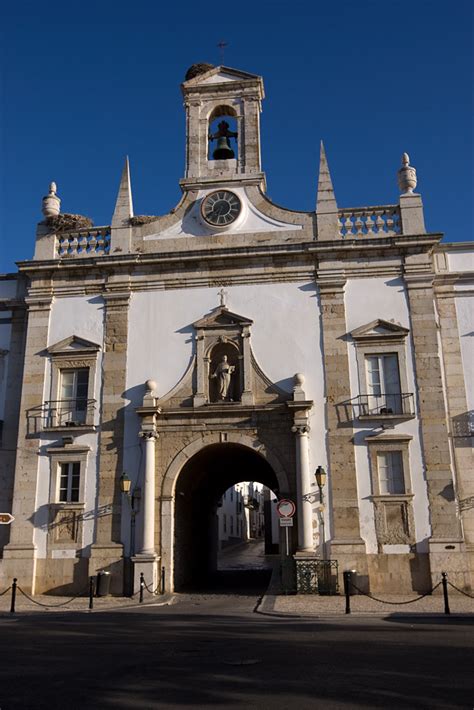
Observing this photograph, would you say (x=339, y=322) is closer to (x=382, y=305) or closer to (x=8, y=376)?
(x=382, y=305)

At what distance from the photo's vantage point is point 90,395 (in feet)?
61.3

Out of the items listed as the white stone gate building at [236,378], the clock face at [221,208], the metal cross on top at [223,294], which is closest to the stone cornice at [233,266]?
the white stone gate building at [236,378]

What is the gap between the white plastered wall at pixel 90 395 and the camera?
1784 cm

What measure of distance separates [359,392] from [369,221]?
5085 millimetres

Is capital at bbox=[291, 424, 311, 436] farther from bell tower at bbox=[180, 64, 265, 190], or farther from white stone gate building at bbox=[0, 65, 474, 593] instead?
bell tower at bbox=[180, 64, 265, 190]

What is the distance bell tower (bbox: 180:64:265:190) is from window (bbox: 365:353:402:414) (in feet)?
22.5

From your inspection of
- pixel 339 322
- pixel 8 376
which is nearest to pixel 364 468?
pixel 339 322

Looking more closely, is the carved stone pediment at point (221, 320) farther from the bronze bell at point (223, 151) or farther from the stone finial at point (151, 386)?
the bronze bell at point (223, 151)

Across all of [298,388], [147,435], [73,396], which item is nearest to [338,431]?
[298,388]

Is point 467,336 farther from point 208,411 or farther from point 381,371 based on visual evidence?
point 208,411

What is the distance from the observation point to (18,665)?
7797 millimetres

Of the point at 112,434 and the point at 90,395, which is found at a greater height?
the point at 90,395

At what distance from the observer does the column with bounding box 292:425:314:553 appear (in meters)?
16.7

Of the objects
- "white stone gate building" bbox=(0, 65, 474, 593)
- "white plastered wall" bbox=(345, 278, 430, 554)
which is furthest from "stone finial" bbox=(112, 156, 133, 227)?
"white plastered wall" bbox=(345, 278, 430, 554)
